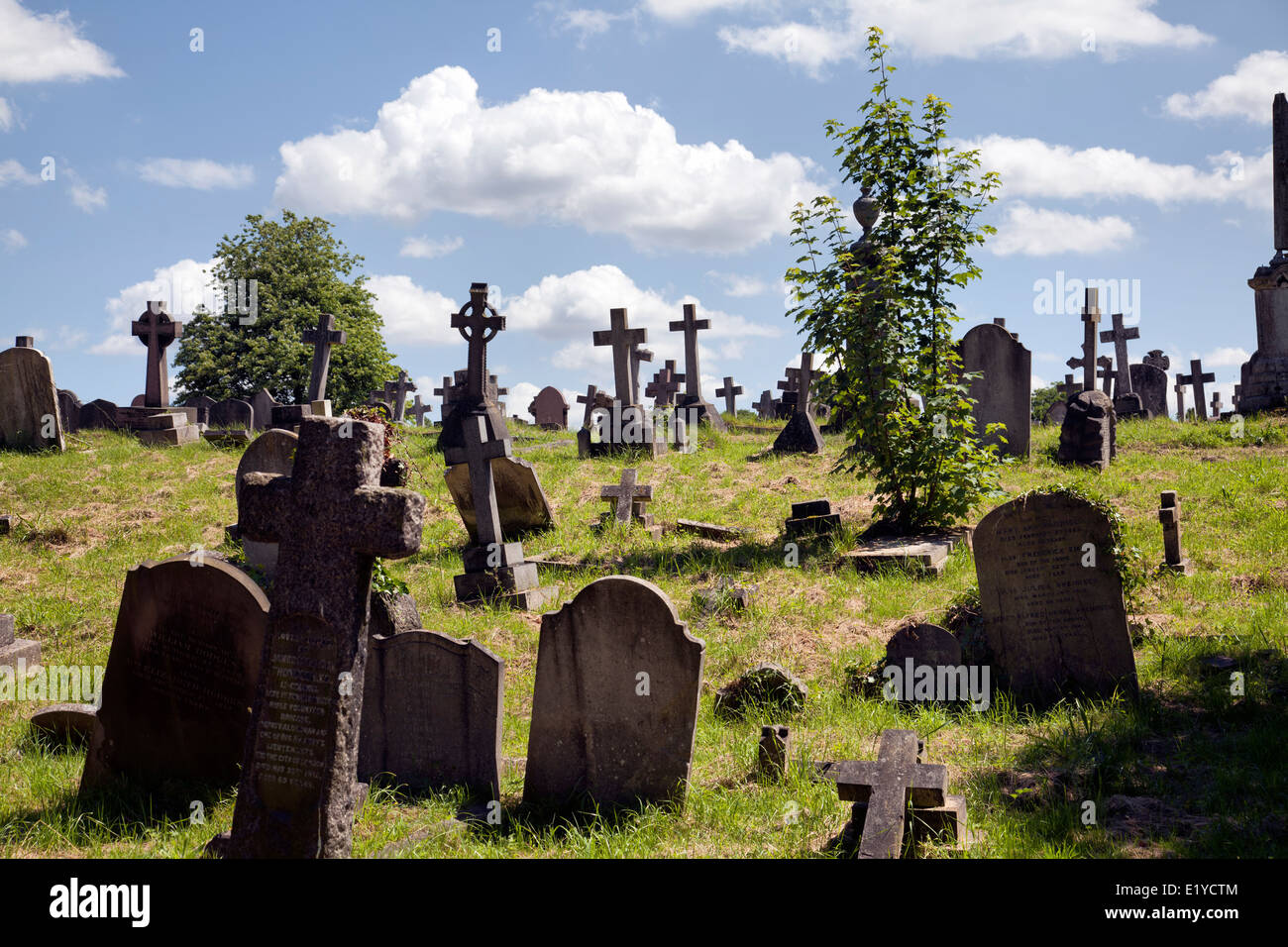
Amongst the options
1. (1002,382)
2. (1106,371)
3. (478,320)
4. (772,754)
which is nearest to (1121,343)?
(1106,371)

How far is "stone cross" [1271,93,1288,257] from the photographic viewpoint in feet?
53.1

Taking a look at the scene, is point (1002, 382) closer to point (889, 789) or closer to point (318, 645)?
point (889, 789)

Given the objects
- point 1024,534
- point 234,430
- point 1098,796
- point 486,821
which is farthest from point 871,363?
point 234,430

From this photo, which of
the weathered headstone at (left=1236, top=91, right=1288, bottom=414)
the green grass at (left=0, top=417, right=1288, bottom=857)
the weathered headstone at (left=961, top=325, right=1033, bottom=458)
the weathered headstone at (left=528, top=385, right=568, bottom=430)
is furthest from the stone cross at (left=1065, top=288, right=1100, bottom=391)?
the weathered headstone at (left=528, top=385, right=568, bottom=430)

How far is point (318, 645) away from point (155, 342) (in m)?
17.2

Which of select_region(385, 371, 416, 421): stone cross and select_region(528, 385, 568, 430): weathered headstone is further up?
select_region(385, 371, 416, 421): stone cross

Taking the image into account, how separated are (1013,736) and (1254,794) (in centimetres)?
137

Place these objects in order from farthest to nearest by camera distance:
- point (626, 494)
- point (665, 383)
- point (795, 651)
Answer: point (665, 383)
point (626, 494)
point (795, 651)

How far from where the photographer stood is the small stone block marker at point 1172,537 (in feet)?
27.8

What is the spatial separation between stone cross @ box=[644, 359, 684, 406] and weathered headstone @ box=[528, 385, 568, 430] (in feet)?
9.87

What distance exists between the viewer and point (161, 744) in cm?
563

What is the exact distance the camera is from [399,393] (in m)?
34.0

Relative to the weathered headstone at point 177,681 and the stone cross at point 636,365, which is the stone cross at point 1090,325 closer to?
the stone cross at point 636,365

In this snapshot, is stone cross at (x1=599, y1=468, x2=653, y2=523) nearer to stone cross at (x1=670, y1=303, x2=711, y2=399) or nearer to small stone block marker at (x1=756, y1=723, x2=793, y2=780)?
small stone block marker at (x1=756, y1=723, x2=793, y2=780)
